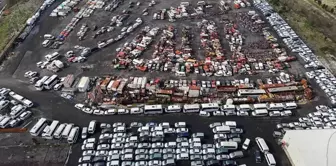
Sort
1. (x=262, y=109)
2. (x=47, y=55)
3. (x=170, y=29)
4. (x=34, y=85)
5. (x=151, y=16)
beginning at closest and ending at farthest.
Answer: (x=262, y=109) → (x=34, y=85) → (x=47, y=55) → (x=170, y=29) → (x=151, y=16)

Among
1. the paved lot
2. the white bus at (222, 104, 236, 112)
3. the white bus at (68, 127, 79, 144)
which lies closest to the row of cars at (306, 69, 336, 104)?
the paved lot

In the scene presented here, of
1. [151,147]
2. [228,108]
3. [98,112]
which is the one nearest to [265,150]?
[228,108]

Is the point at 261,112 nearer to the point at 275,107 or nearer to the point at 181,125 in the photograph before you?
the point at 275,107

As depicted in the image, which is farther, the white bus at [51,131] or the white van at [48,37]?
the white van at [48,37]

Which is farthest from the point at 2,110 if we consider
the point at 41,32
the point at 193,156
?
the point at 193,156

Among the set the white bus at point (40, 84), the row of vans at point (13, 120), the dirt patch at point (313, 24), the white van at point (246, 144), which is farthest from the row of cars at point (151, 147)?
the dirt patch at point (313, 24)

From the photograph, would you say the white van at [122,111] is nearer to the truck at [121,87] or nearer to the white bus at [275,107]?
the truck at [121,87]

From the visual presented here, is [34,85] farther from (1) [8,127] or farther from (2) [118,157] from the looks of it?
(2) [118,157]
